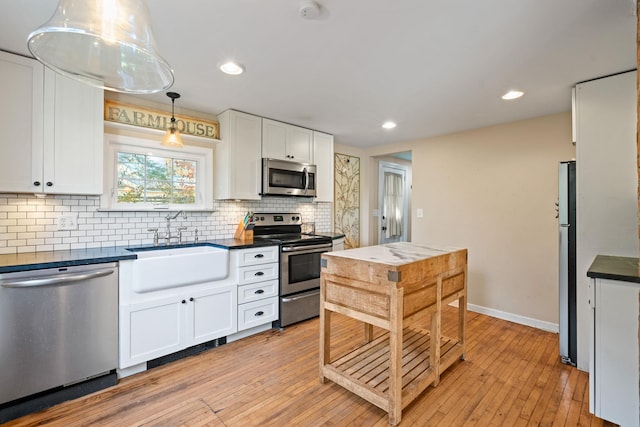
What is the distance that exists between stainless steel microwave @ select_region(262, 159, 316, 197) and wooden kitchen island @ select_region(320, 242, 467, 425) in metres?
1.58

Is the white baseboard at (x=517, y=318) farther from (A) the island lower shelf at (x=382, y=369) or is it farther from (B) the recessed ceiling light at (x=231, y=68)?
(B) the recessed ceiling light at (x=231, y=68)

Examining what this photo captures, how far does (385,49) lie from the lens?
192 centimetres

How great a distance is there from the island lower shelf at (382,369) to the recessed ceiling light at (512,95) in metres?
2.24

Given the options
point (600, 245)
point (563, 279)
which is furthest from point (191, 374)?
point (600, 245)

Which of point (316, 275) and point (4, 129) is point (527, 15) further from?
point (4, 129)

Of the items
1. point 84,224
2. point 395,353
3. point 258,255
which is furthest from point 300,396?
point 84,224

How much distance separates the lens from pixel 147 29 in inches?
45.4

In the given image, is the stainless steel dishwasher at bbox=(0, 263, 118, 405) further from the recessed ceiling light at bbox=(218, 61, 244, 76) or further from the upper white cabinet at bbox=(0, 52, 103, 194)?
the recessed ceiling light at bbox=(218, 61, 244, 76)

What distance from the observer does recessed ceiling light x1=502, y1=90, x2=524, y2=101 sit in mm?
2557

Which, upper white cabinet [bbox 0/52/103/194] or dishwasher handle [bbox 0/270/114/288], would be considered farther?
upper white cabinet [bbox 0/52/103/194]

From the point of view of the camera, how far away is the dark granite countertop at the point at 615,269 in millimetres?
1626

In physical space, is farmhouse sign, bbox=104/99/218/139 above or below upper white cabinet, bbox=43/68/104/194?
above

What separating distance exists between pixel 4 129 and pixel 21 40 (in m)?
0.60

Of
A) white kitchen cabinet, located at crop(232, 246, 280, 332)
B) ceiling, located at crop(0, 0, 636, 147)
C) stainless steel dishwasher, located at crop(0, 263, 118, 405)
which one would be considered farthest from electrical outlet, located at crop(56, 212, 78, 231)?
white kitchen cabinet, located at crop(232, 246, 280, 332)
